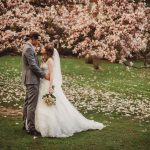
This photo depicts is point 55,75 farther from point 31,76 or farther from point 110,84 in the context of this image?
point 110,84

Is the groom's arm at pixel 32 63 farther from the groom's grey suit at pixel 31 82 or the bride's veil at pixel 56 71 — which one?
the bride's veil at pixel 56 71

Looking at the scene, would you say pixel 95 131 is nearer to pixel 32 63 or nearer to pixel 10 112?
pixel 32 63

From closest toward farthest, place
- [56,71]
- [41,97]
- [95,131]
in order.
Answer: [41,97] → [56,71] → [95,131]

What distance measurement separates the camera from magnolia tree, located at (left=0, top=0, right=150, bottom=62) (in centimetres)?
1291

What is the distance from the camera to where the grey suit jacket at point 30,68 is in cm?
1365

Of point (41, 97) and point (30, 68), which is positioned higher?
point (30, 68)

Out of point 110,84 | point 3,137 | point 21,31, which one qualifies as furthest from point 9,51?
point 110,84

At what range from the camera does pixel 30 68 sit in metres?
13.7

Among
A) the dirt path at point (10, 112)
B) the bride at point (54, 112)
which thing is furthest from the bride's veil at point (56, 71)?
the dirt path at point (10, 112)

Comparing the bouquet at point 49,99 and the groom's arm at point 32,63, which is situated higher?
the groom's arm at point 32,63

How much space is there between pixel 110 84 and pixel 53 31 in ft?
40.0

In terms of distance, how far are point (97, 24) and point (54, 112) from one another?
2.94 metres

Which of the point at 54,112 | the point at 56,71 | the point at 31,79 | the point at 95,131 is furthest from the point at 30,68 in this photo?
the point at 95,131

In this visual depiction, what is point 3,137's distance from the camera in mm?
13414
